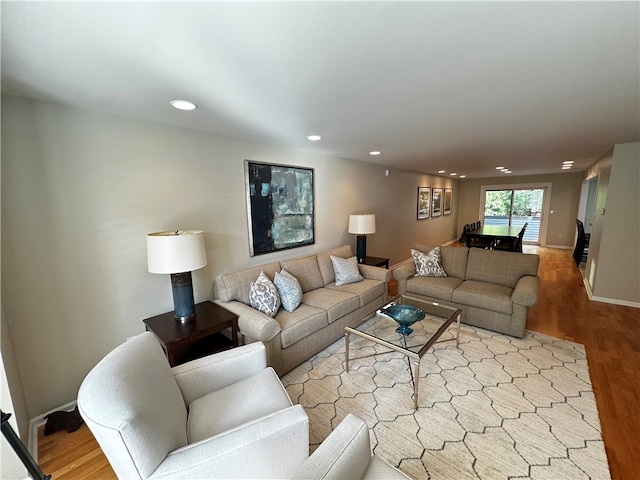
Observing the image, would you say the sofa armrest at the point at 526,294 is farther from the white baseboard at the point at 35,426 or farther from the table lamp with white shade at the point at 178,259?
the white baseboard at the point at 35,426

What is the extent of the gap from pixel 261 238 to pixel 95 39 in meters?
2.18

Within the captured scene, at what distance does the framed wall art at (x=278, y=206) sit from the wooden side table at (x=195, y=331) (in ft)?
3.01

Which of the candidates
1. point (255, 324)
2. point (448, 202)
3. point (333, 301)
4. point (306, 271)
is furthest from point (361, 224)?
point (448, 202)

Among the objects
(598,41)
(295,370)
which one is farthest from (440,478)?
(598,41)

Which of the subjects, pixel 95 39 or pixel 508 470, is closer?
pixel 95 39

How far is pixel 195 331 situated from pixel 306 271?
148 cm

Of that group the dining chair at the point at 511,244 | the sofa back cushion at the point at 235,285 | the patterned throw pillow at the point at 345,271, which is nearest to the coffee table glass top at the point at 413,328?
the patterned throw pillow at the point at 345,271

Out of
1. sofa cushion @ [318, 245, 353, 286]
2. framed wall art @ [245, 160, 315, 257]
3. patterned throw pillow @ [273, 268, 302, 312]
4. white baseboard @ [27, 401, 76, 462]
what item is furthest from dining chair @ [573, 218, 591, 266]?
white baseboard @ [27, 401, 76, 462]

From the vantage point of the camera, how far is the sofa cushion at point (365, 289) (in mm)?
3107

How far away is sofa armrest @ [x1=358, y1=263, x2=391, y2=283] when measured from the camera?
137 inches

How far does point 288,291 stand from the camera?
8.73ft

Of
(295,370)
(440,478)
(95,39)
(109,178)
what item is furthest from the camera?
(295,370)

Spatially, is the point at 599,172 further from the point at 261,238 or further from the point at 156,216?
the point at 156,216

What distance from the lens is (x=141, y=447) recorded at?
931 millimetres
